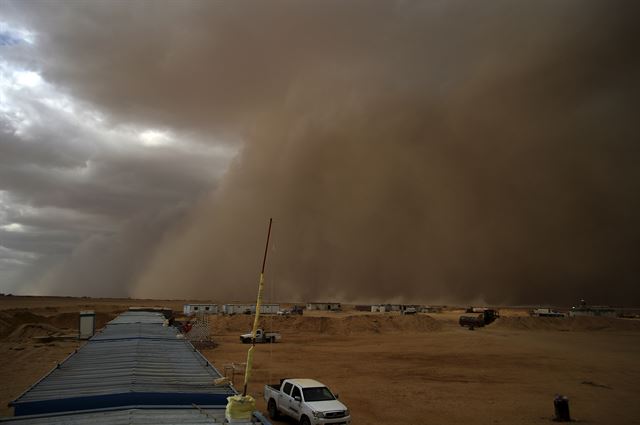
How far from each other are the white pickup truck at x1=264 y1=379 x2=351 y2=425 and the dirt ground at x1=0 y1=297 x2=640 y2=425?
1.98m

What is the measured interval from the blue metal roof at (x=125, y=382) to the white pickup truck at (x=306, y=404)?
3242mm

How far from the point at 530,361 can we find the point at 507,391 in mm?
12426

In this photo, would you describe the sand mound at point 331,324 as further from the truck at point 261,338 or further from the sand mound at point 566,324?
the truck at point 261,338

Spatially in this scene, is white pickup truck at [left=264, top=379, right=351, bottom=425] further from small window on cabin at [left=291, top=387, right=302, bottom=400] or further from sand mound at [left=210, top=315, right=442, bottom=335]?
sand mound at [left=210, top=315, right=442, bottom=335]


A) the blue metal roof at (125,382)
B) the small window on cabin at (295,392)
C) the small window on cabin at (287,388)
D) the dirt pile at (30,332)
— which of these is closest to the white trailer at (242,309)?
the dirt pile at (30,332)

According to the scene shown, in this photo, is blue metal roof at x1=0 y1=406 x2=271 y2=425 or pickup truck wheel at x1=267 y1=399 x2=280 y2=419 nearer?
→ blue metal roof at x1=0 y1=406 x2=271 y2=425

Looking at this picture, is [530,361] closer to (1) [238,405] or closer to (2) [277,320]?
(1) [238,405]

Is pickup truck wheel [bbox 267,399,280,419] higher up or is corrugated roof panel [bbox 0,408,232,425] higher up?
corrugated roof panel [bbox 0,408,232,425]

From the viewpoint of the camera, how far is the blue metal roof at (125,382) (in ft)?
28.2

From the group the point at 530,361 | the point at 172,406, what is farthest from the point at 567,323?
the point at 172,406

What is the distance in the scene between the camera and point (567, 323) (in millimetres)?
65562

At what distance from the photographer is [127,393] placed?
8906 millimetres

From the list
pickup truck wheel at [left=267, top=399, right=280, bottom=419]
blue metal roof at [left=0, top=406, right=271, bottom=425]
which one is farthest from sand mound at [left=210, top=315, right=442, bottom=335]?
blue metal roof at [left=0, top=406, right=271, bottom=425]

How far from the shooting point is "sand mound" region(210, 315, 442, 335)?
187 ft
